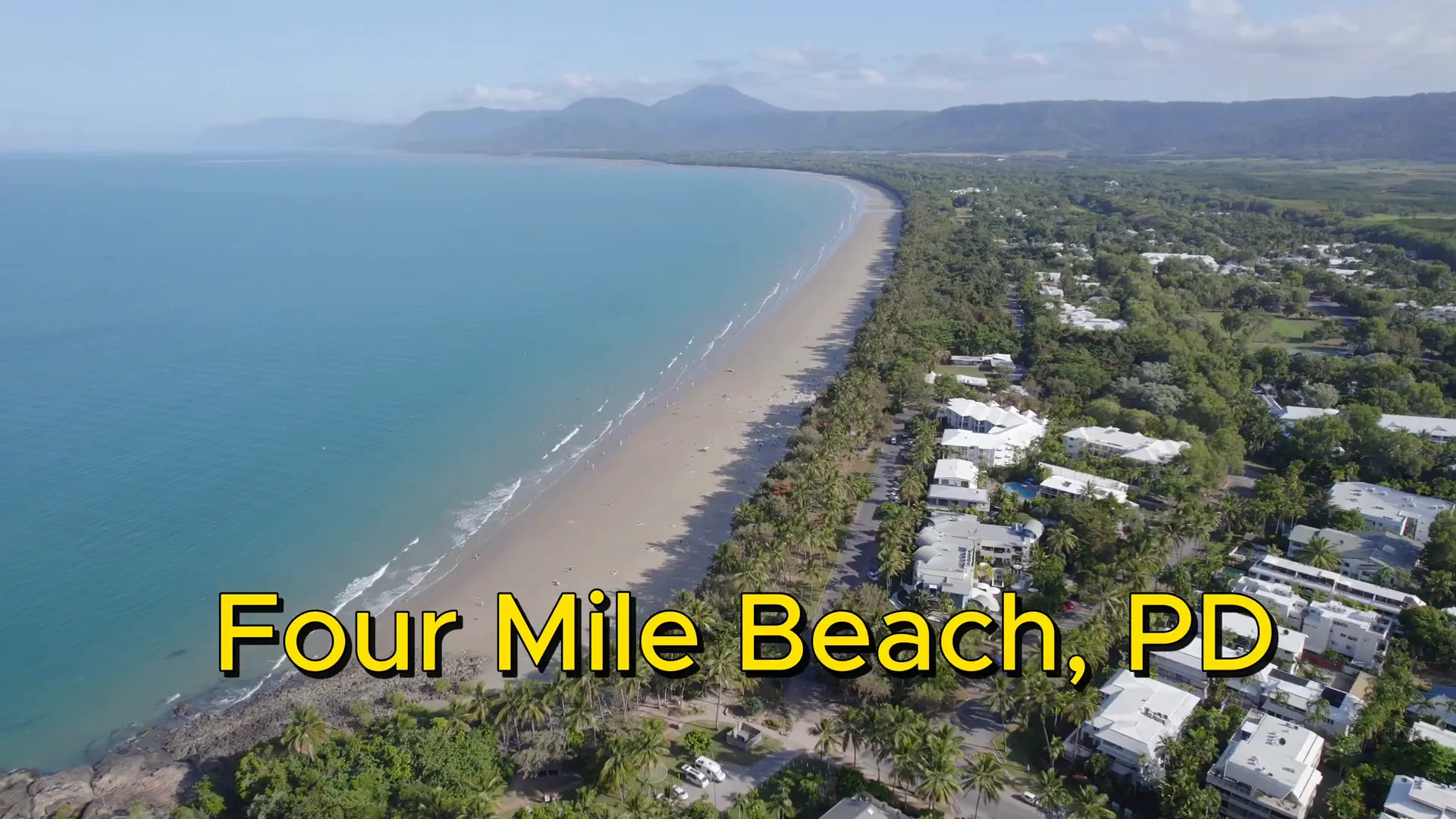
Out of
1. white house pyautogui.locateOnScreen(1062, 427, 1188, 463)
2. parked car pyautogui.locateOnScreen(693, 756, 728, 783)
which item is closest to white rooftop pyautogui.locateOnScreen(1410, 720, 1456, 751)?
parked car pyautogui.locateOnScreen(693, 756, 728, 783)

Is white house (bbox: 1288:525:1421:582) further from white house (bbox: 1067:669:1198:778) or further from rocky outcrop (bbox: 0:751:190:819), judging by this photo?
rocky outcrop (bbox: 0:751:190:819)

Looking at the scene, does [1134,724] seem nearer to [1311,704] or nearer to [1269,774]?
[1269,774]

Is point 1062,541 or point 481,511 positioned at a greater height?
point 1062,541

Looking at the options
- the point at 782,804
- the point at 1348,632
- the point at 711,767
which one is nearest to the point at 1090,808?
the point at 782,804

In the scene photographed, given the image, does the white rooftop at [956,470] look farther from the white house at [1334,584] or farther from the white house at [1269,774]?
the white house at [1269,774]

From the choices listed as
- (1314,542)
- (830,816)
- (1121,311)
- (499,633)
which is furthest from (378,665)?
(1121,311)

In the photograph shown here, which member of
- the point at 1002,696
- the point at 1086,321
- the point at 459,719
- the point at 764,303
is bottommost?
the point at 459,719

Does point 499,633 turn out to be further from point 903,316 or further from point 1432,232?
point 1432,232
